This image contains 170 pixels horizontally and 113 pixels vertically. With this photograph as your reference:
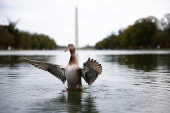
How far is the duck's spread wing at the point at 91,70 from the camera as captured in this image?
24.9ft

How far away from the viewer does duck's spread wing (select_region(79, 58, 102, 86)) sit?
7.60 metres

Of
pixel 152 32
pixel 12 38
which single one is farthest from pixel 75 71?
pixel 12 38

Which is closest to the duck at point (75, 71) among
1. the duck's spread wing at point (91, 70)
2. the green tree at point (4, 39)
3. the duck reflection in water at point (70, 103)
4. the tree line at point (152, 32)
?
the duck's spread wing at point (91, 70)

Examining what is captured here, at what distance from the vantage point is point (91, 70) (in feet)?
26.0

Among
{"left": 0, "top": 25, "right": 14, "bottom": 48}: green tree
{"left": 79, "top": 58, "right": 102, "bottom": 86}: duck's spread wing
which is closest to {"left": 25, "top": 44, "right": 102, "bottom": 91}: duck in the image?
{"left": 79, "top": 58, "right": 102, "bottom": 86}: duck's spread wing

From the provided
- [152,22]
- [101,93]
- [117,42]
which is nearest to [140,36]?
[152,22]

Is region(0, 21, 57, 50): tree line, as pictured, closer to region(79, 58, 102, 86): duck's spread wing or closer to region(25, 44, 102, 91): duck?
region(25, 44, 102, 91): duck

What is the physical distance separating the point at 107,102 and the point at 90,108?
75 cm

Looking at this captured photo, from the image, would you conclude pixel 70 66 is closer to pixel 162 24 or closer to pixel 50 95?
pixel 50 95

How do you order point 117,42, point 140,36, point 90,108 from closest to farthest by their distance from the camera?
1. point 90,108
2. point 117,42
3. point 140,36

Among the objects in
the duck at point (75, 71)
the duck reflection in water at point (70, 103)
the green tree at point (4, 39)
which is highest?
the green tree at point (4, 39)

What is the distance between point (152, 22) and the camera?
91.8m

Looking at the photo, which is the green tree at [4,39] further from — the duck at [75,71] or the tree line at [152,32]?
the duck at [75,71]

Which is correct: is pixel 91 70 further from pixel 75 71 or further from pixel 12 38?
pixel 12 38
